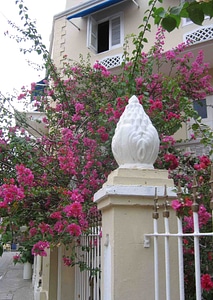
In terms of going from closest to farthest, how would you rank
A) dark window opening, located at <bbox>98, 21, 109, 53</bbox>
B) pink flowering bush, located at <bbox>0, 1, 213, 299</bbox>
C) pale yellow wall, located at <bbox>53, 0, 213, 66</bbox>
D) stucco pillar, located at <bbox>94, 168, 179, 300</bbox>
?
stucco pillar, located at <bbox>94, 168, 179, 300</bbox>
pink flowering bush, located at <bbox>0, 1, 213, 299</bbox>
pale yellow wall, located at <bbox>53, 0, 213, 66</bbox>
dark window opening, located at <bbox>98, 21, 109, 53</bbox>

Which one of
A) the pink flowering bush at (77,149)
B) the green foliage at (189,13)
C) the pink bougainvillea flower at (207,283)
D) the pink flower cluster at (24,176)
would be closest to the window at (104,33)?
the pink flowering bush at (77,149)

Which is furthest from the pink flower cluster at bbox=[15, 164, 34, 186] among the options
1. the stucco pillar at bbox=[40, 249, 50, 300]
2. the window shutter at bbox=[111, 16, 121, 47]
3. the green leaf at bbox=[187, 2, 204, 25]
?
the window shutter at bbox=[111, 16, 121, 47]

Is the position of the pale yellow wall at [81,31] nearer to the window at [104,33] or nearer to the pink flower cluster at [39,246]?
the window at [104,33]

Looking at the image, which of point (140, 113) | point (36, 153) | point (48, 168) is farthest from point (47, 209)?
point (140, 113)

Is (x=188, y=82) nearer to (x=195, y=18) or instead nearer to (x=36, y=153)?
(x=36, y=153)

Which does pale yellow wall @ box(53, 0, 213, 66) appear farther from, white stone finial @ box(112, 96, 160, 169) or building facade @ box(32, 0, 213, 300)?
white stone finial @ box(112, 96, 160, 169)

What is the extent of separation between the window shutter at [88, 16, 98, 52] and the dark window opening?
0.16 m

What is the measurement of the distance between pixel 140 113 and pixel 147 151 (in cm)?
34

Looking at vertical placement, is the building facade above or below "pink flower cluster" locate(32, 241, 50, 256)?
above

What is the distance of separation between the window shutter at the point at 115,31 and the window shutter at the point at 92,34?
1.81 feet

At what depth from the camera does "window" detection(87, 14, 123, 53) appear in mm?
9719

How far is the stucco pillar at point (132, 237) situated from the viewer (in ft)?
6.91

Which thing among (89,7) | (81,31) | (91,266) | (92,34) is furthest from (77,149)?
(81,31)

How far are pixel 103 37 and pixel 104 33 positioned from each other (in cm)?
15
